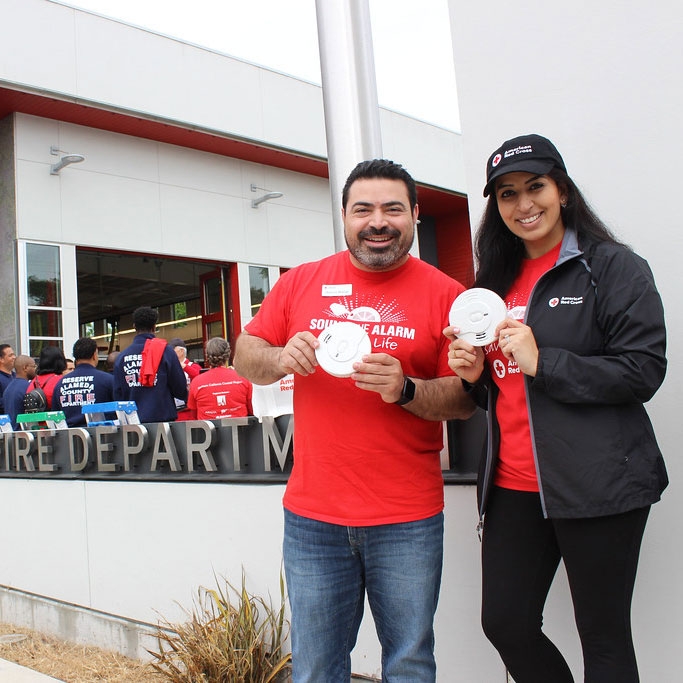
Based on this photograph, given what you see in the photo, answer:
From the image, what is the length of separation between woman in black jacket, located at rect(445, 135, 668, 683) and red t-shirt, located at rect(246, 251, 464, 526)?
211mm

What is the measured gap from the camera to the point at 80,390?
6.89 meters

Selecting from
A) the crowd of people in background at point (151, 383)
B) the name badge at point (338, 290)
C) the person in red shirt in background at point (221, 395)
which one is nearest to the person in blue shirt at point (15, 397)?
the crowd of people in background at point (151, 383)

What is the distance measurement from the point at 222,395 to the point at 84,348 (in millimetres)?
1502

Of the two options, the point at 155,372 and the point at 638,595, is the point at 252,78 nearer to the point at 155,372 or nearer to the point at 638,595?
the point at 155,372

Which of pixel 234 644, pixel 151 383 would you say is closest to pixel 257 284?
pixel 151 383

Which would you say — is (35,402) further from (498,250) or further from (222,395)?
(498,250)

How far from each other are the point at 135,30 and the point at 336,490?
1463cm

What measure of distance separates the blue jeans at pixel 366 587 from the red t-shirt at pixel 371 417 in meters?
0.07

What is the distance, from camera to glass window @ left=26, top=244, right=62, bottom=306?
531 inches

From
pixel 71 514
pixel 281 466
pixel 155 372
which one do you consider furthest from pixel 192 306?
pixel 281 466

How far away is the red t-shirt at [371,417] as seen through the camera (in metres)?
2.41

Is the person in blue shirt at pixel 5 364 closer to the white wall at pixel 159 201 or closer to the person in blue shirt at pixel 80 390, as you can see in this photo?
the person in blue shirt at pixel 80 390

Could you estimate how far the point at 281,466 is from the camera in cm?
398

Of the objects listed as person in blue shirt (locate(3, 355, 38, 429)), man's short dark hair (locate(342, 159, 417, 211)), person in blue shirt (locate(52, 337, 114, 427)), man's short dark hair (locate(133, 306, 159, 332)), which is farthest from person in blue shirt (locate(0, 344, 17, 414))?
man's short dark hair (locate(342, 159, 417, 211))
